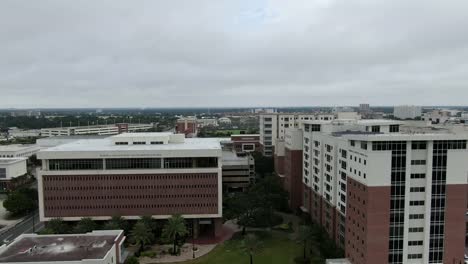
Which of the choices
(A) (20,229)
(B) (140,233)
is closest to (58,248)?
(B) (140,233)

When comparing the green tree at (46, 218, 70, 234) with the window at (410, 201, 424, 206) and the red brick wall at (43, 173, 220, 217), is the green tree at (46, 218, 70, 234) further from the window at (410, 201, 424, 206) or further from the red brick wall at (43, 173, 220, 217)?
the window at (410, 201, 424, 206)

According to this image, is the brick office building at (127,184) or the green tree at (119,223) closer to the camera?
the green tree at (119,223)

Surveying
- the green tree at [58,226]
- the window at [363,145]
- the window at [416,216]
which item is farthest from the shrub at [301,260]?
the green tree at [58,226]

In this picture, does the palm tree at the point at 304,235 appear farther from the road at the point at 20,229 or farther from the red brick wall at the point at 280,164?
the road at the point at 20,229

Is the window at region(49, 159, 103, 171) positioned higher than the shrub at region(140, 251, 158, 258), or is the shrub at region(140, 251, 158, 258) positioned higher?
the window at region(49, 159, 103, 171)

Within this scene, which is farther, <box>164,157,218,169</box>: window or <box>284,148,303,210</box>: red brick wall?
<box>284,148,303,210</box>: red brick wall

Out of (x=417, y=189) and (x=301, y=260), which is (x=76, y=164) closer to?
(x=301, y=260)

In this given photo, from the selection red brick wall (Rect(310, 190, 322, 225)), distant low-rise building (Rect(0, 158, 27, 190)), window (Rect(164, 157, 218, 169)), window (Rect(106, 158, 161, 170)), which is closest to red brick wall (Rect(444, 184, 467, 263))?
red brick wall (Rect(310, 190, 322, 225))
